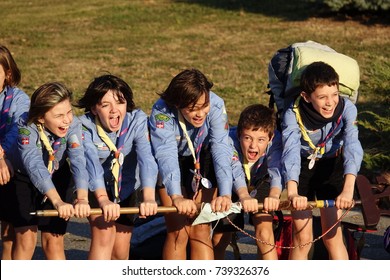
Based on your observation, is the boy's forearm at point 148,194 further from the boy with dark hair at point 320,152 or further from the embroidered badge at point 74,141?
the boy with dark hair at point 320,152

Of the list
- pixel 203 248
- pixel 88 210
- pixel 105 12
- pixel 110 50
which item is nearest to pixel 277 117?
pixel 203 248

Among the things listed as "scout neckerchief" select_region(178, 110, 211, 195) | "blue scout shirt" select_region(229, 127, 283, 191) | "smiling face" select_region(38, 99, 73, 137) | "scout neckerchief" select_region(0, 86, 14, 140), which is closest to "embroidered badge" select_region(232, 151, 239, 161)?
"blue scout shirt" select_region(229, 127, 283, 191)

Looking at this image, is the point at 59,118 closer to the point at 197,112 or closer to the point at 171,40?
the point at 197,112

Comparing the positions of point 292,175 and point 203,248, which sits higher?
point 292,175

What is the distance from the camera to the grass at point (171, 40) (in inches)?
509

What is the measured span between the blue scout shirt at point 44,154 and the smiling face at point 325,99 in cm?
148

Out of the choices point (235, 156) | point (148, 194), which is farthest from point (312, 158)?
point (148, 194)

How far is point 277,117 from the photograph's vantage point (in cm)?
654

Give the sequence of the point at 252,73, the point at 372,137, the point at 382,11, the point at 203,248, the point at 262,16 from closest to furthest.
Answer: the point at 203,248, the point at 372,137, the point at 252,73, the point at 382,11, the point at 262,16

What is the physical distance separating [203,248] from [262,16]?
12022mm

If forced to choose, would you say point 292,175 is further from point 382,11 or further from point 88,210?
point 382,11

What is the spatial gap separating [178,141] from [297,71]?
0.93 metres

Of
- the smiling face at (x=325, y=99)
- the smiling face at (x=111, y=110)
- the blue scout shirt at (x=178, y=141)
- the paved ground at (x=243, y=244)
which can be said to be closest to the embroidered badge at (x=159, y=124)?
Result: the blue scout shirt at (x=178, y=141)

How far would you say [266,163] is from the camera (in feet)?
20.7
